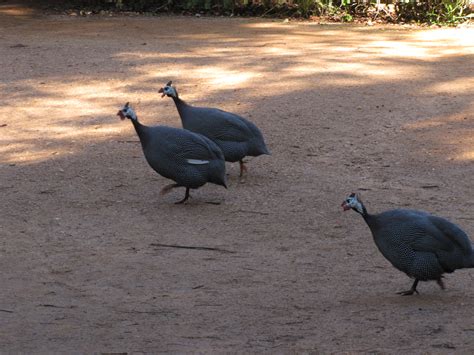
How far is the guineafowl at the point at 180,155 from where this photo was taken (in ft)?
22.7

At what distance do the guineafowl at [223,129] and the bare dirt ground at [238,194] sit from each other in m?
0.31

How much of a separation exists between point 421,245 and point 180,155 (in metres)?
2.20

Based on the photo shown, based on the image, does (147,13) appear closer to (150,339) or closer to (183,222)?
(183,222)

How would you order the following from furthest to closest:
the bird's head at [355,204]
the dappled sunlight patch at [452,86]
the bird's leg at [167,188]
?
the dappled sunlight patch at [452,86], the bird's leg at [167,188], the bird's head at [355,204]

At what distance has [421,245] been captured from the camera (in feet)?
17.5

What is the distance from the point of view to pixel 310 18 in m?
14.3

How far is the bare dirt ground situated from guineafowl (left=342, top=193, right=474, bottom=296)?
0.19 m

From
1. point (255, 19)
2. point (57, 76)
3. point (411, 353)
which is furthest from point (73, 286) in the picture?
point (255, 19)

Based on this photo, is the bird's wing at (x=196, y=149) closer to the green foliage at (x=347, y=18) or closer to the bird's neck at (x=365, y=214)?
the bird's neck at (x=365, y=214)

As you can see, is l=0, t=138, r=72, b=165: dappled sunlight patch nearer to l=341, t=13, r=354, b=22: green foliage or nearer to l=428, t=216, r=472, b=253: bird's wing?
l=428, t=216, r=472, b=253: bird's wing

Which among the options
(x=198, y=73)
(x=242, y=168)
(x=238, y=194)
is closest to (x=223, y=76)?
(x=198, y=73)

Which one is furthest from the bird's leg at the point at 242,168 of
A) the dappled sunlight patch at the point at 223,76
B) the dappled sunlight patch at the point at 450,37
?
the dappled sunlight patch at the point at 450,37

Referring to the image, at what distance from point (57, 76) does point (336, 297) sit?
5.95 m

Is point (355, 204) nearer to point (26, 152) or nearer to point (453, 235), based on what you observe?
point (453, 235)
